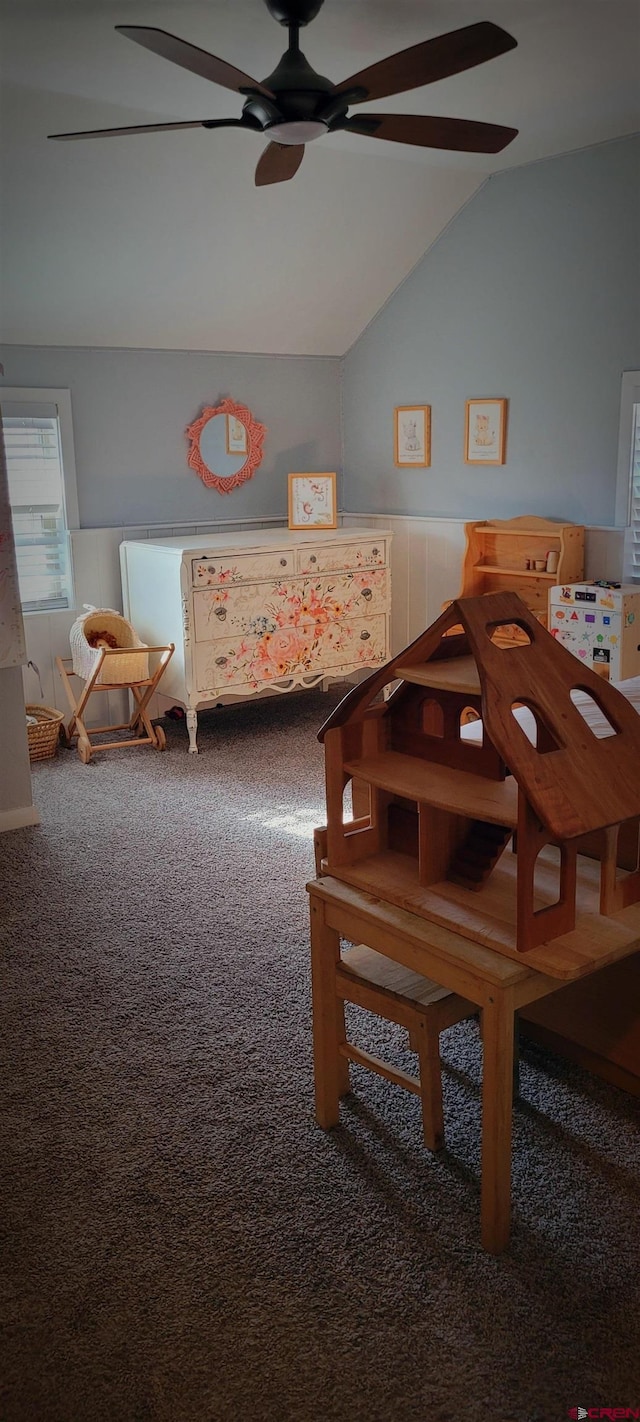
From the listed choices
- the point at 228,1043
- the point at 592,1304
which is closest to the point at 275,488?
the point at 228,1043

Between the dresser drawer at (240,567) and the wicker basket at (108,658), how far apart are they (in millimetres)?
473

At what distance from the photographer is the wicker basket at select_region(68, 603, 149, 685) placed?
5223mm

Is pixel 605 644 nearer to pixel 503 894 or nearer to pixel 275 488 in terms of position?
pixel 275 488

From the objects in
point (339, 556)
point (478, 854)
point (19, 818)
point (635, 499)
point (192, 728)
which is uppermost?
point (635, 499)

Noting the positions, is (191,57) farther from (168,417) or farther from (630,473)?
(168,417)

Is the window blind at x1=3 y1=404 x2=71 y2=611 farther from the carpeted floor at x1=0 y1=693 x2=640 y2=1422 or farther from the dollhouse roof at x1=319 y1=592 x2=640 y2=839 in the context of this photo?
the dollhouse roof at x1=319 y1=592 x2=640 y2=839

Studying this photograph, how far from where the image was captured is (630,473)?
4969 millimetres

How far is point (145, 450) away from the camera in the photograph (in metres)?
5.79

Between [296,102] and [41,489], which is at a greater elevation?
[296,102]

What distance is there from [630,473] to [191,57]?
9.57 feet

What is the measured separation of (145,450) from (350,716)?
3972mm

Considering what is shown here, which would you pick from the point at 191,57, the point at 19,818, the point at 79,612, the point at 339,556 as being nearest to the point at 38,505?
the point at 79,612

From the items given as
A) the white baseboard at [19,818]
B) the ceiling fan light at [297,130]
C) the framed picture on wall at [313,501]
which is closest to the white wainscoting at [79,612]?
the framed picture on wall at [313,501]

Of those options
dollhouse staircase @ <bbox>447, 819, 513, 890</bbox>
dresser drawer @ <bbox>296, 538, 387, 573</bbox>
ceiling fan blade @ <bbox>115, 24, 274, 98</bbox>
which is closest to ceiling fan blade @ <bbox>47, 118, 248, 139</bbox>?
ceiling fan blade @ <bbox>115, 24, 274, 98</bbox>
